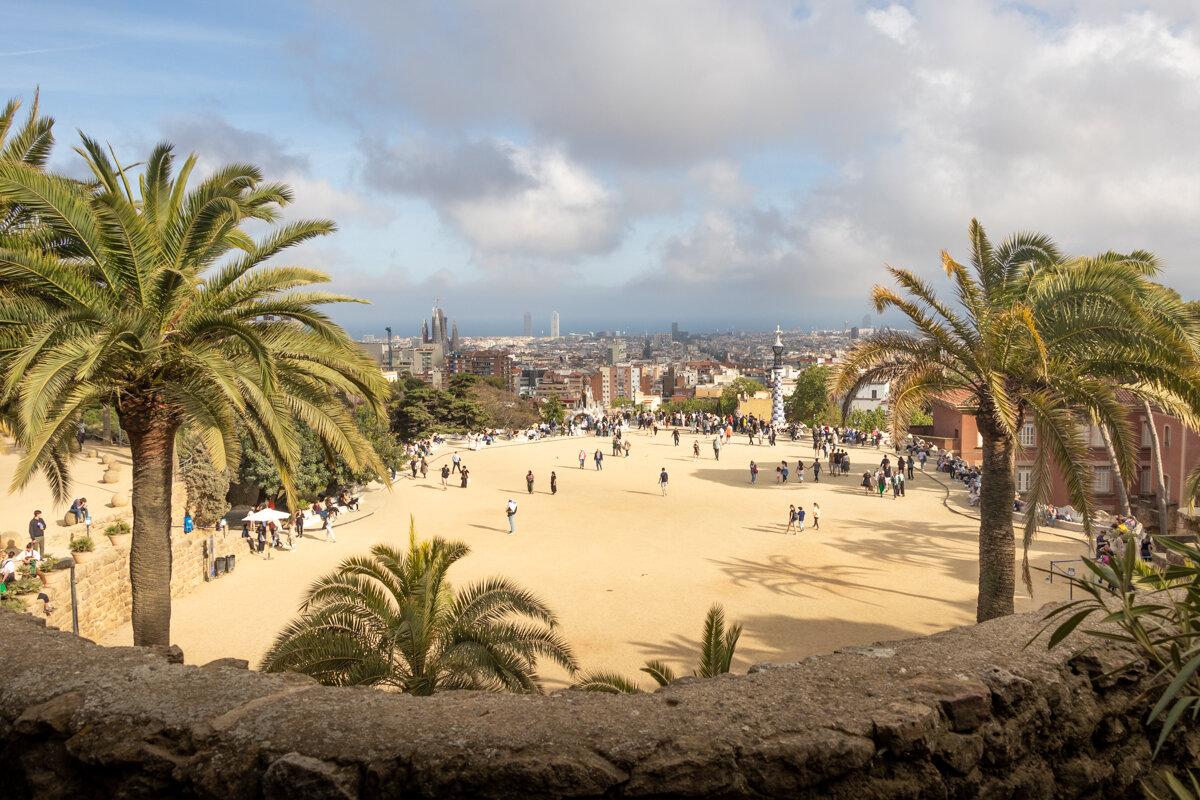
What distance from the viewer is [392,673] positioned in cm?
704

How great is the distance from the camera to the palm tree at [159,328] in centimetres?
650

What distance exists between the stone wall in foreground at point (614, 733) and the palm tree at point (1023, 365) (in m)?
4.58

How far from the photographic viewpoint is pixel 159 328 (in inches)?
277

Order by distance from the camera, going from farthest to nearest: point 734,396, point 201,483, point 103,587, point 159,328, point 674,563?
point 734,396
point 201,483
point 674,563
point 103,587
point 159,328

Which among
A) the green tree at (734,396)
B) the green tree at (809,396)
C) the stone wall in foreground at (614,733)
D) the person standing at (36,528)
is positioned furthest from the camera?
the green tree at (734,396)

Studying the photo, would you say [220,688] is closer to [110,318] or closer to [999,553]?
[110,318]

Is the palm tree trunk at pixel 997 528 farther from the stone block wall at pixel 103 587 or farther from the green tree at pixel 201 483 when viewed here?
the green tree at pixel 201 483

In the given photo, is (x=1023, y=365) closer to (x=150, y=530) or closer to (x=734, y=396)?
(x=150, y=530)

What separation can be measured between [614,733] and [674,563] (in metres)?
12.3

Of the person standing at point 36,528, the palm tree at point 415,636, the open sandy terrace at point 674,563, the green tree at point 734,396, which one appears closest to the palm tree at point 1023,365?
the open sandy terrace at point 674,563

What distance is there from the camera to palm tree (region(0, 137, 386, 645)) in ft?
21.3

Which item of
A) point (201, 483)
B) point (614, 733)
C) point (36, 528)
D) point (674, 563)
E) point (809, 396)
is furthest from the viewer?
point (809, 396)

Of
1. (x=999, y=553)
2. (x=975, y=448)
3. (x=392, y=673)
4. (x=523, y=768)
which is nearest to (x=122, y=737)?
(x=523, y=768)

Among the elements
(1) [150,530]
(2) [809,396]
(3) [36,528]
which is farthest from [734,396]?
(1) [150,530]
